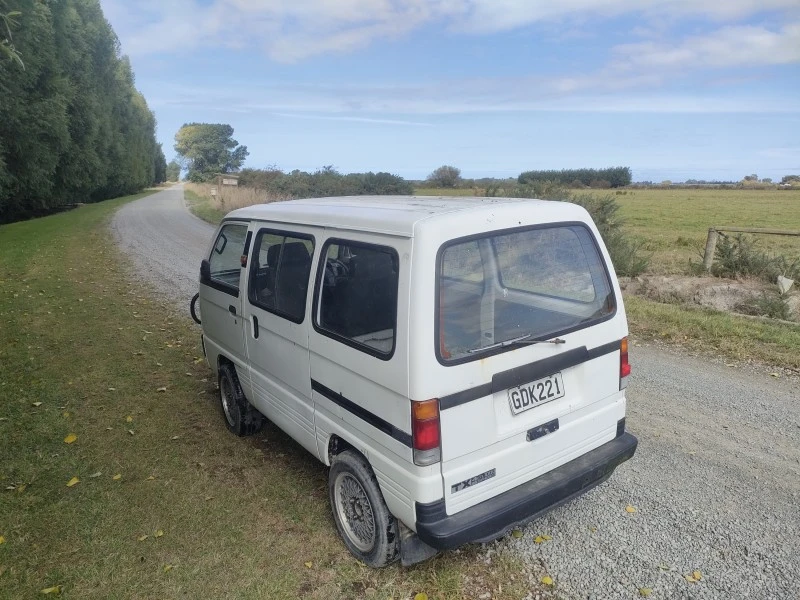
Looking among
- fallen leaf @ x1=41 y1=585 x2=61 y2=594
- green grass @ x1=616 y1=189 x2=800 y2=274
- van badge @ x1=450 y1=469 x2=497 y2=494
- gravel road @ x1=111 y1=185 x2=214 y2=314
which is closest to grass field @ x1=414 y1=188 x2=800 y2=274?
green grass @ x1=616 y1=189 x2=800 y2=274

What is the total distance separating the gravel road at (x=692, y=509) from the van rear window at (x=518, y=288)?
4.13 ft

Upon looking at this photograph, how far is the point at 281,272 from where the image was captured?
376cm

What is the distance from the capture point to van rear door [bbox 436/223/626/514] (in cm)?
268

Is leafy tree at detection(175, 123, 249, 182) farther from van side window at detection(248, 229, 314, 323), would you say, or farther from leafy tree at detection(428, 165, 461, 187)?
van side window at detection(248, 229, 314, 323)

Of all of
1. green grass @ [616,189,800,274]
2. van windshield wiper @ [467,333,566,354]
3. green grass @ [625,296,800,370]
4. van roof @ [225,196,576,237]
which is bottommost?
green grass @ [616,189,800,274]

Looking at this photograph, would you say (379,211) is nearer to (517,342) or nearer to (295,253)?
(295,253)

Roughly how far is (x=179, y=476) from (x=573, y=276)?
3132 millimetres

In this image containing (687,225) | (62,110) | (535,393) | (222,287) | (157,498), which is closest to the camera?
(535,393)

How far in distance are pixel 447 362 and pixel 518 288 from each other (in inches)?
30.3

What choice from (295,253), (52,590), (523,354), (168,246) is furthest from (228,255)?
(168,246)

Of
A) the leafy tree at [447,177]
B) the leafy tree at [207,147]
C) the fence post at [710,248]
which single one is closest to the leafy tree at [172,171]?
the leafy tree at [207,147]

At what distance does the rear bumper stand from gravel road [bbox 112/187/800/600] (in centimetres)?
37

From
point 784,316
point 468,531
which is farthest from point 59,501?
point 784,316

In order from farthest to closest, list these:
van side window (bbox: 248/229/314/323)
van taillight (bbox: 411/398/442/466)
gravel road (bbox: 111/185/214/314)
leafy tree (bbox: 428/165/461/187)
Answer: leafy tree (bbox: 428/165/461/187), gravel road (bbox: 111/185/214/314), van side window (bbox: 248/229/314/323), van taillight (bbox: 411/398/442/466)
